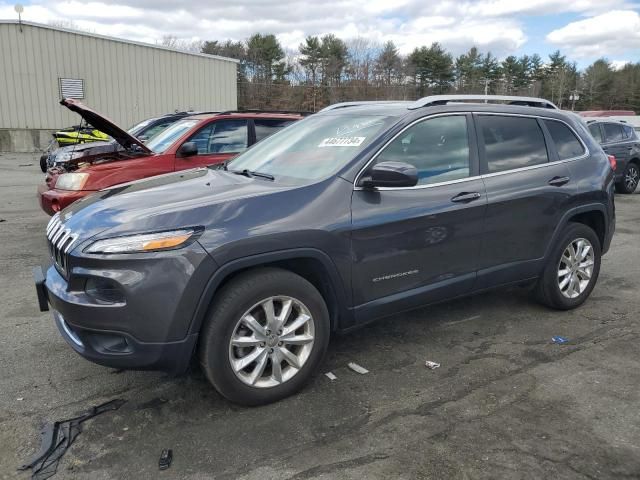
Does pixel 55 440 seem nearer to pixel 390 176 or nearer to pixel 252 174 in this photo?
pixel 252 174

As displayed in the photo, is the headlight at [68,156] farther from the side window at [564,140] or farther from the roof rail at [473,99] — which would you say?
the side window at [564,140]

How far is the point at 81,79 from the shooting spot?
78.4ft

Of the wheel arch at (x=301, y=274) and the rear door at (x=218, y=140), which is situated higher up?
the rear door at (x=218, y=140)

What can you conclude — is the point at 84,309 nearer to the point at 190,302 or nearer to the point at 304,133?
the point at 190,302

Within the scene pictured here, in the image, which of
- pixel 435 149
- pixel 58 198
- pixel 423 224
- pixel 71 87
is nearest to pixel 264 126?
pixel 58 198

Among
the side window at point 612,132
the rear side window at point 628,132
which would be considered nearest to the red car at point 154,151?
the side window at point 612,132

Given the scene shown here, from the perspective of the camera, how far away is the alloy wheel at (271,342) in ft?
9.96

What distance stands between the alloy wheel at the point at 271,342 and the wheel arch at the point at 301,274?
0.70 feet

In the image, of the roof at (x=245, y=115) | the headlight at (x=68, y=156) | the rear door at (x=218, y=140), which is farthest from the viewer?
the roof at (x=245, y=115)

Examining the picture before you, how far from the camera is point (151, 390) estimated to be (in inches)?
133

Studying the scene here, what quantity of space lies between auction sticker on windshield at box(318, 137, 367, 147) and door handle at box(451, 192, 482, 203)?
0.78 m

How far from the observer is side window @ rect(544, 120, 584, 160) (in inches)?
181

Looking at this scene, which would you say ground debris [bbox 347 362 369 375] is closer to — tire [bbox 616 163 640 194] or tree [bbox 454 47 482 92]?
tire [bbox 616 163 640 194]

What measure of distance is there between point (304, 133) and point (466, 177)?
126cm
